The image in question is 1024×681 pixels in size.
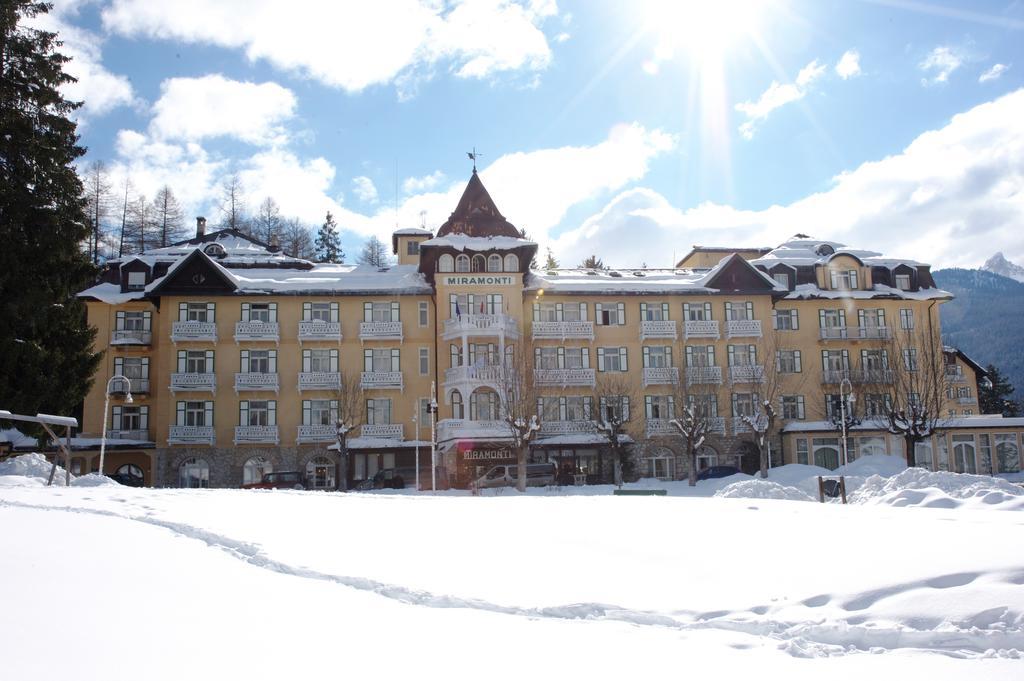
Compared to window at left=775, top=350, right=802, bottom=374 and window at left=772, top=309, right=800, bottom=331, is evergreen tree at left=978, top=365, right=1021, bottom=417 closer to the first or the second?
window at left=772, top=309, right=800, bottom=331

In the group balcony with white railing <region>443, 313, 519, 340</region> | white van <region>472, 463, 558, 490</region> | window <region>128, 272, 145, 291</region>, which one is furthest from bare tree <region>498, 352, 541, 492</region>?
window <region>128, 272, 145, 291</region>

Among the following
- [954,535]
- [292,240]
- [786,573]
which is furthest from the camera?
[292,240]

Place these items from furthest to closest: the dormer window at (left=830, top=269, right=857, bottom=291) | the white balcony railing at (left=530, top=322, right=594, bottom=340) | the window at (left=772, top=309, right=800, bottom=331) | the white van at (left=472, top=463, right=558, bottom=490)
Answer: the dormer window at (left=830, top=269, right=857, bottom=291)
the window at (left=772, top=309, right=800, bottom=331)
the white balcony railing at (left=530, top=322, right=594, bottom=340)
the white van at (left=472, top=463, right=558, bottom=490)

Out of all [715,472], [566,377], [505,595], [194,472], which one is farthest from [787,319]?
[505,595]

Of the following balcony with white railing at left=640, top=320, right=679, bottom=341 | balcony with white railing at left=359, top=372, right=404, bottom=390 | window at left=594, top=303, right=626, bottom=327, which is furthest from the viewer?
window at left=594, top=303, right=626, bottom=327

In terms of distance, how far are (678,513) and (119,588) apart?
12.5 m

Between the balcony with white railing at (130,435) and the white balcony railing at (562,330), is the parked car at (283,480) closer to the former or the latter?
the balcony with white railing at (130,435)

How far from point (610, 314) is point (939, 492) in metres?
29.5

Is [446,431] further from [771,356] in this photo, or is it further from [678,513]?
[678,513]

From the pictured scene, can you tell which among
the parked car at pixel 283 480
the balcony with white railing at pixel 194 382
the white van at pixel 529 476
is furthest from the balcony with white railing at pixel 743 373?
the balcony with white railing at pixel 194 382

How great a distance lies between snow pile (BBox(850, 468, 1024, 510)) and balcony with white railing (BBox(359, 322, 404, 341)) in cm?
2854

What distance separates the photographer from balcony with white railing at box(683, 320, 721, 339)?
50.4 metres

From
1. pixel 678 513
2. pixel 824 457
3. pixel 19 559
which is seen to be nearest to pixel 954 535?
pixel 678 513

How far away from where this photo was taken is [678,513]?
1905 centimetres
